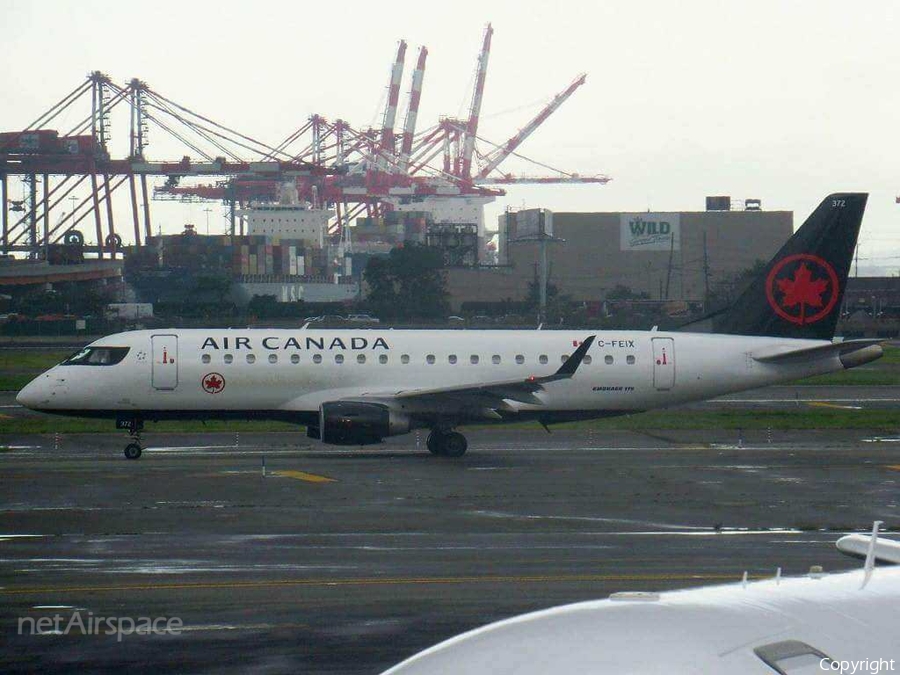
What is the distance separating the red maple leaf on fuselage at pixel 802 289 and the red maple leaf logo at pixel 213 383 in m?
15.3

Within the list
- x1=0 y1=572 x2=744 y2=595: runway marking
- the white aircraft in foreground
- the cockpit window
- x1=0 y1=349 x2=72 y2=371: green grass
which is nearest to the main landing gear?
the cockpit window

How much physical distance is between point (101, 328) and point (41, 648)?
74169 mm

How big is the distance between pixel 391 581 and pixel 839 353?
749 inches

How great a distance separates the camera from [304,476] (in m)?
25.0

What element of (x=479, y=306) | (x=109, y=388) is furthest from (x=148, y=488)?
(x=479, y=306)

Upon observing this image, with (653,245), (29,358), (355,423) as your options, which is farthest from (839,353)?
(653,245)

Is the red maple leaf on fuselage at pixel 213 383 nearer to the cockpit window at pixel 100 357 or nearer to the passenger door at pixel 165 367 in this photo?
the passenger door at pixel 165 367

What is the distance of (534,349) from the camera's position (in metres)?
30.2

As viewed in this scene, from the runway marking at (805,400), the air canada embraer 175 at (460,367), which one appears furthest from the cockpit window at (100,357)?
the runway marking at (805,400)

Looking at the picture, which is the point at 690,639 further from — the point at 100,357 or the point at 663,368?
the point at 663,368

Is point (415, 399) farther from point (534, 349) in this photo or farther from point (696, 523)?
point (696, 523)

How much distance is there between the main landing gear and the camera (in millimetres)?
28531

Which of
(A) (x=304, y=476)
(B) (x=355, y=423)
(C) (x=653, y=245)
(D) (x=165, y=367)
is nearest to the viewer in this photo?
(A) (x=304, y=476)

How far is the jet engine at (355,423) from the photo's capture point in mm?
27000
